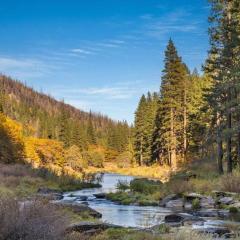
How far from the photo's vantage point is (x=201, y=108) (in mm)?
41688

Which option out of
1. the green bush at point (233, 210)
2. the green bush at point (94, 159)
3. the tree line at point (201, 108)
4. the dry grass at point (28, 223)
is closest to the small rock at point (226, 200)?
the green bush at point (233, 210)

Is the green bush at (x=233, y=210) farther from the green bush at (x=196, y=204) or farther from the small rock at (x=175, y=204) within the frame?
the small rock at (x=175, y=204)

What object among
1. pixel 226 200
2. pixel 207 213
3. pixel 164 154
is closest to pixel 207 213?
pixel 207 213

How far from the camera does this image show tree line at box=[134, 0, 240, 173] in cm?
3331

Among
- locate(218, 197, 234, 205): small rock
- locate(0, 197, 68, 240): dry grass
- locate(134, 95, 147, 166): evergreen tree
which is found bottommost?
locate(218, 197, 234, 205): small rock

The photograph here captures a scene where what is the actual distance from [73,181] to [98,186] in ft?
10.5

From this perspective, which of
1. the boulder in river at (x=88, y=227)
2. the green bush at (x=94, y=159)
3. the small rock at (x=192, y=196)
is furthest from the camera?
the green bush at (x=94, y=159)

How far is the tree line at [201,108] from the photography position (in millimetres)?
33312

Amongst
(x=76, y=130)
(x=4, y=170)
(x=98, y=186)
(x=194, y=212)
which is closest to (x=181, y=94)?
(x=98, y=186)

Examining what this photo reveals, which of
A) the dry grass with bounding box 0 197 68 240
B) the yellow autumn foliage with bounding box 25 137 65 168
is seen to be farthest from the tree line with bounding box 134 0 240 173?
the dry grass with bounding box 0 197 68 240

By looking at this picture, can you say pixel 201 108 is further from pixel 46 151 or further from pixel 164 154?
pixel 46 151

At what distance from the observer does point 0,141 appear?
185ft

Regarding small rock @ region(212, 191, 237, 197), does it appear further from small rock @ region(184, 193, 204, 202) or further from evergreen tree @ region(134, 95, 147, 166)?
evergreen tree @ region(134, 95, 147, 166)

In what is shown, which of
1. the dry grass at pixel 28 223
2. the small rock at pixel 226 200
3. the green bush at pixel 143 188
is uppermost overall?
the dry grass at pixel 28 223
